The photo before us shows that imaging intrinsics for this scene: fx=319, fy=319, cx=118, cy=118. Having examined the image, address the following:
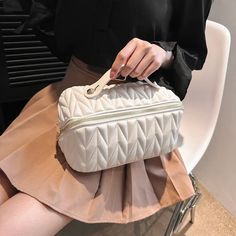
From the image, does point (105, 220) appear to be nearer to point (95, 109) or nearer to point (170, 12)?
point (95, 109)

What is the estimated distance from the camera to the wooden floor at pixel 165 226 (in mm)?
1104

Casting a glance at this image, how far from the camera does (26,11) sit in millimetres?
818

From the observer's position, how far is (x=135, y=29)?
Answer: 0.66 metres

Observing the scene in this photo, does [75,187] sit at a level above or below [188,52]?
below

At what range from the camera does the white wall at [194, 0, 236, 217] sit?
101 cm

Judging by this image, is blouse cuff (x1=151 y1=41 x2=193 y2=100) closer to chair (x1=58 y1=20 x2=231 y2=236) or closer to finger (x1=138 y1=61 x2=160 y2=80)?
finger (x1=138 y1=61 x2=160 y2=80)

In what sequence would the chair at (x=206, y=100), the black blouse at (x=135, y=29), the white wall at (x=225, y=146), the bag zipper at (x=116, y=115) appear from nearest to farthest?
1. the bag zipper at (x=116, y=115)
2. the black blouse at (x=135, y=29)
3. the chair at (x=206, y=100)
4. the white wall at (x=225, y=146)

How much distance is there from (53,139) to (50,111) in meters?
0.09

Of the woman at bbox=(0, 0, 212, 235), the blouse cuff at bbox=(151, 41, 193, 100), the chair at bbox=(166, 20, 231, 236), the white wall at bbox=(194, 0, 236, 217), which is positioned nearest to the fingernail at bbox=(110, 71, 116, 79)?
the woman at bbox=(0, 0, 212, 235)

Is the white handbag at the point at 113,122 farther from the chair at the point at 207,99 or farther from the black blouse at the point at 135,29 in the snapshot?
the chair at the point at 207,99

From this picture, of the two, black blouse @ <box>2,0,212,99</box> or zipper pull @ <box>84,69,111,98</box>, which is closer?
zipper pull @ <box>84,69,111,98</box>

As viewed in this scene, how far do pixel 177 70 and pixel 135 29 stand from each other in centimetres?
12

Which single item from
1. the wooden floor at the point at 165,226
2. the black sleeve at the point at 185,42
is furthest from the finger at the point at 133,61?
the wooden floor at the point at 165,226

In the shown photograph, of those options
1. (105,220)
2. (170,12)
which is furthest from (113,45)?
(105,220)
